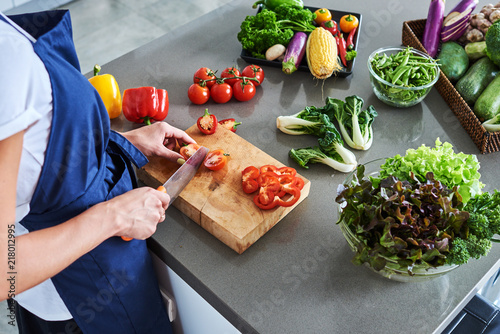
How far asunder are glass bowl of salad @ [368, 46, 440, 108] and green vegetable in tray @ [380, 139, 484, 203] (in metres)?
0.40

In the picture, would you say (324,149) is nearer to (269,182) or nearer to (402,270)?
(269,182)

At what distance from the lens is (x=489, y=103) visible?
137 centimetres

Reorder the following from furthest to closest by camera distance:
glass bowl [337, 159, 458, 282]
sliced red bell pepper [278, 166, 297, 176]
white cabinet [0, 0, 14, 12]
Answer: white cabinet [0, 0, 14, 12] → sliced red bell pepper [278, 166, 297, 176] → glass bowl [337, 159, 458, 282]

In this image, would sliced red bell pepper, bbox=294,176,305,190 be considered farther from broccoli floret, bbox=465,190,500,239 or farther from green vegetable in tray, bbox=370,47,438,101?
green vegetable in tray, bbox=370,47,438,101

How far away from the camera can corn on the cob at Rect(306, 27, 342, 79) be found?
155cm

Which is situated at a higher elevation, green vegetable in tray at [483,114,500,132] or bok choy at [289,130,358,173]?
green vegetable in tray at [483,114,500,132]

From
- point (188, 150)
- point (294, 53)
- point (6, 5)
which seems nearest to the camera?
point (188, 150)

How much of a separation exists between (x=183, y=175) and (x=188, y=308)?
399 millimetres

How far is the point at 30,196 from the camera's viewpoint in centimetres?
84

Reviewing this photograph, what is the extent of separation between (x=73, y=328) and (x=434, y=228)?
37.9 inches

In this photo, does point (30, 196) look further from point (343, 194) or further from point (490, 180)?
point (490, 180)

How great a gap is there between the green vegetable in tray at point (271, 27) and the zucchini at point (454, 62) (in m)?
0.49

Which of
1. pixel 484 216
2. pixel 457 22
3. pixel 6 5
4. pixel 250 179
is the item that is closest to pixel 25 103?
pixel 250 179

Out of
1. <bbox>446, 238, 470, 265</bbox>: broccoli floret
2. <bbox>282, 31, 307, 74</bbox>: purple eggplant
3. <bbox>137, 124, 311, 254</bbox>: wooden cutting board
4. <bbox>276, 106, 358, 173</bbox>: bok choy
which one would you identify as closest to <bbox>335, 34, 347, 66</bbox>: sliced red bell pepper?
<bbox>282, 31, 307, 74</bbox>: purple eggplant
